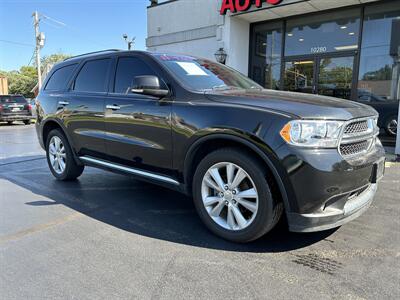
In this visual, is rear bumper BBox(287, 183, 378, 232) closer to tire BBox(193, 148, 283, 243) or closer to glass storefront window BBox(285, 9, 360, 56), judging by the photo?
tire BBox(193, 148, 283, 243)

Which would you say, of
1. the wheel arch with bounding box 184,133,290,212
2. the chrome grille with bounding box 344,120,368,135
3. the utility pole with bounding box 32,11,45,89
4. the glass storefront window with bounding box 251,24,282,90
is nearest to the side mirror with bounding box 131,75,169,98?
the wheel arch with bounding box 184,133,290,212

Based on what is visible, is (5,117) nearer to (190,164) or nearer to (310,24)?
(310,24)

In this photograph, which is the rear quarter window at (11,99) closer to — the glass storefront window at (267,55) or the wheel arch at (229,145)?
the glass storefront window at (267,55)

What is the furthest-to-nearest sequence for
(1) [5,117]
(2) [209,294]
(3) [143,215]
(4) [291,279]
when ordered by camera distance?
(1) [5,117] → (3) [143,215] → (4) [291,279] → (2) [209,294]

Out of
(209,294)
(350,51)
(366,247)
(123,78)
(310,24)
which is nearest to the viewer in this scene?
(209,294)

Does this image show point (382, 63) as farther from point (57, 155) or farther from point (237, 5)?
point (57, 155)

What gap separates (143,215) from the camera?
13.1 ft

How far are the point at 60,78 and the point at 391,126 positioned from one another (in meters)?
7.80

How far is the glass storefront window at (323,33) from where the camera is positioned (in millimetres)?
9734

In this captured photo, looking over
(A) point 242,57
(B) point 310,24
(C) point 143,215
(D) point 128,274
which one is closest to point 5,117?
(A) point 242,57

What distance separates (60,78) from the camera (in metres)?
5.52

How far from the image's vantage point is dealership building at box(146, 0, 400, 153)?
9.17 meters

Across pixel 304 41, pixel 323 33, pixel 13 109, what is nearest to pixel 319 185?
pixel 323 33

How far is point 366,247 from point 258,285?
48.5 inches
